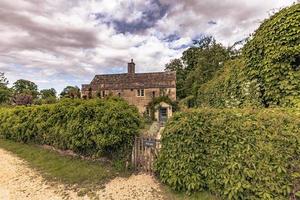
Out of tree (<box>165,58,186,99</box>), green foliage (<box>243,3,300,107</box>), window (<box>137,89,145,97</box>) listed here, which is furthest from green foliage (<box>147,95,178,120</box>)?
green foliage (<box>243,3,300,107</box>)

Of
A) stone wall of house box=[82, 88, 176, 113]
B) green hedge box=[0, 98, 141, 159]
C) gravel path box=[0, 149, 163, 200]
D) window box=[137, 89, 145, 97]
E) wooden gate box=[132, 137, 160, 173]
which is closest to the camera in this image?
gravel path box=[0, 149, 163, 200]

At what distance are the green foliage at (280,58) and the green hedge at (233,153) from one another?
4.63 feet

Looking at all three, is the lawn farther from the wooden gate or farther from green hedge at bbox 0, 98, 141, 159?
the wooden gate

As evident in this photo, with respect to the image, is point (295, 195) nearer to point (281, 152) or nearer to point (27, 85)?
point (281, 152)

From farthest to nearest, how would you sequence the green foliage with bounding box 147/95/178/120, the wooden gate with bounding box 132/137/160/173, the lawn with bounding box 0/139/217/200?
the green foliage with bounding box 147/95/178/120 → the wooden gate with bounding box 132/137/160/173 → the lawn with bounding box 0/139/217/200

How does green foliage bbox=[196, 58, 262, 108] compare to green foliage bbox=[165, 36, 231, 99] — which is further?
green foliage bbox=[165, 36, 231, 99]

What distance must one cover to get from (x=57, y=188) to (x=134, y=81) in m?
25.4

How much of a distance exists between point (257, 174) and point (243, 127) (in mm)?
967

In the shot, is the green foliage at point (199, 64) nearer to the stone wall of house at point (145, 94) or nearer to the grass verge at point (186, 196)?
the stone wall of house at point (145, 94)

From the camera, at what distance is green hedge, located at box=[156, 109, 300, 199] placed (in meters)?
3.72

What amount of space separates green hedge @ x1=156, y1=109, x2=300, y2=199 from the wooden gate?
60 centimetres

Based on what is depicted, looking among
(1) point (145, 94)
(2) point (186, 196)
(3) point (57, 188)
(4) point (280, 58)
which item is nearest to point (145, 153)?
(2) point (186, 196)

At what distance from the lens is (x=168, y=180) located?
5.13 meters

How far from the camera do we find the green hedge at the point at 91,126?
664 centimetres
